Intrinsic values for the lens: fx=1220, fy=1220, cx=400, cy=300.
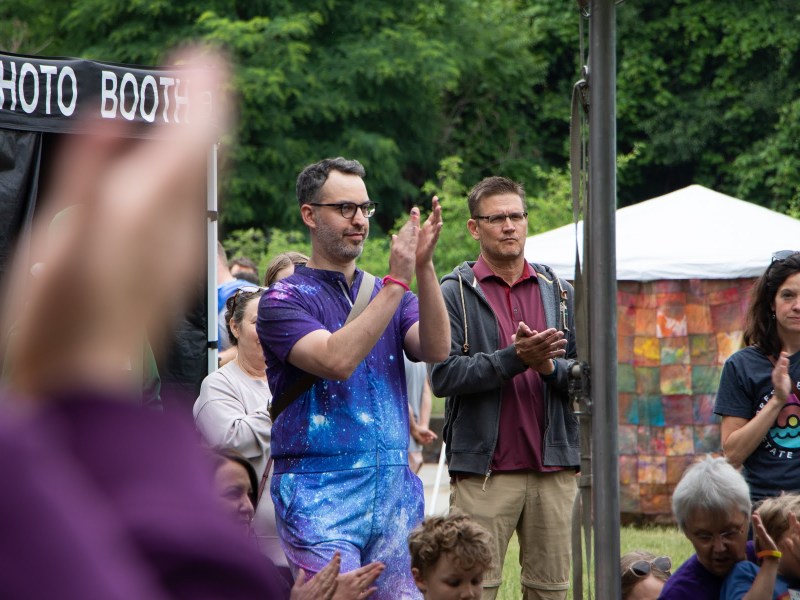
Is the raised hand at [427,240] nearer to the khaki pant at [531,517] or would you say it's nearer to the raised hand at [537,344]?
the raised hand at [537,344]

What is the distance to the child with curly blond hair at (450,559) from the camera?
401cm

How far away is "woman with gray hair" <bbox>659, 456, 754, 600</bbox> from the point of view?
11.6ft

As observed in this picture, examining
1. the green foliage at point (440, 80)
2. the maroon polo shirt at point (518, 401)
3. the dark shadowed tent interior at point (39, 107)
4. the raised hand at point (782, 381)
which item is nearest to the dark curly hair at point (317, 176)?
the maroon polo shirt at point (518, 401)

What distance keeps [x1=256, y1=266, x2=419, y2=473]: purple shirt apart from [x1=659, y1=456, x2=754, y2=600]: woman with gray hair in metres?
0.90

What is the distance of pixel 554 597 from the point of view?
4.67 m

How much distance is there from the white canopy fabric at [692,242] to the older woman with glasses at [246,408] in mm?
4412

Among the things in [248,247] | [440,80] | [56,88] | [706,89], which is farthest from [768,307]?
[706,89]

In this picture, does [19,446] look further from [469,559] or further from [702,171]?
[702,171]

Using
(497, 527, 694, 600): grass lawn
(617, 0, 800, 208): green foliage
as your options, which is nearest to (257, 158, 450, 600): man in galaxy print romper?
(497, 527, 694, 600): grass lawn

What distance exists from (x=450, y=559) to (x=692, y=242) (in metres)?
6.08

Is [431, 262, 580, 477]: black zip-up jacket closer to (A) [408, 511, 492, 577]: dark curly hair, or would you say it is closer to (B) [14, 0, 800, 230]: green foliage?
(A) [408, 511, 492, 577]: dark curly hair

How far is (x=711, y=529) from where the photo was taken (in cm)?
356

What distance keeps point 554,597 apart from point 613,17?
2446 millimetres

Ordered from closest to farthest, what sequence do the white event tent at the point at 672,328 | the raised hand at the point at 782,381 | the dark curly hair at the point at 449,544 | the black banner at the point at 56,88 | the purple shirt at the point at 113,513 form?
1. the purple shirt at the point at 113,513
2. the dark curly hair at the point at 449,544
3. the raised hand at the point at 782,381
4. the black banner at the point at 56,88
5. the white event tent at the point at 672,328
